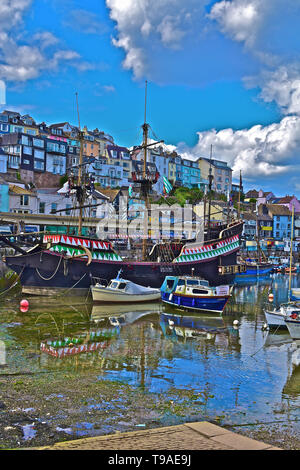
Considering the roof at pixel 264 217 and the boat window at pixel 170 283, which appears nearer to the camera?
the boat window at pixel 170 283

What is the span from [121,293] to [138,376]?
17541 mm

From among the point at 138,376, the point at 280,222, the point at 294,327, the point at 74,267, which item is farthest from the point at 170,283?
the point at 280,222

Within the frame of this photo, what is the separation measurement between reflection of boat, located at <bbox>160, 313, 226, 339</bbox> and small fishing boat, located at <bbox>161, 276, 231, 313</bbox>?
49.1 inches

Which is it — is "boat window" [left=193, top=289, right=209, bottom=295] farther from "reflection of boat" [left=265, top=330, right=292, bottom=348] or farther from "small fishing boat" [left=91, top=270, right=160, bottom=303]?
"reflection of boat" [left=265, top=330, right=292, bottom=348]

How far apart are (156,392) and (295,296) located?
21.8m

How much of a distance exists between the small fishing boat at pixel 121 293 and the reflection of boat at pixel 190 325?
4118mm

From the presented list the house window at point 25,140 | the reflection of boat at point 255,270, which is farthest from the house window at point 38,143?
the reflection of boat at point 255,270

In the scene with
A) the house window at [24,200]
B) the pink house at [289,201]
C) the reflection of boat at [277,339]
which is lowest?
the reflection of boat at [277,339]

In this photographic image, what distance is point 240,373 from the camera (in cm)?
1631

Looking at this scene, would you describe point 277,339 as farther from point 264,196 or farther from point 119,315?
point 264,196

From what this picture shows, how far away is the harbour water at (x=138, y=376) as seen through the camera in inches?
435

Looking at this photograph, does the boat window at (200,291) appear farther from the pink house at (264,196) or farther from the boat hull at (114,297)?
the pink house at (264,196)

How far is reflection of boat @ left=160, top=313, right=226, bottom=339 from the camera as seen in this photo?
78.3 ft
